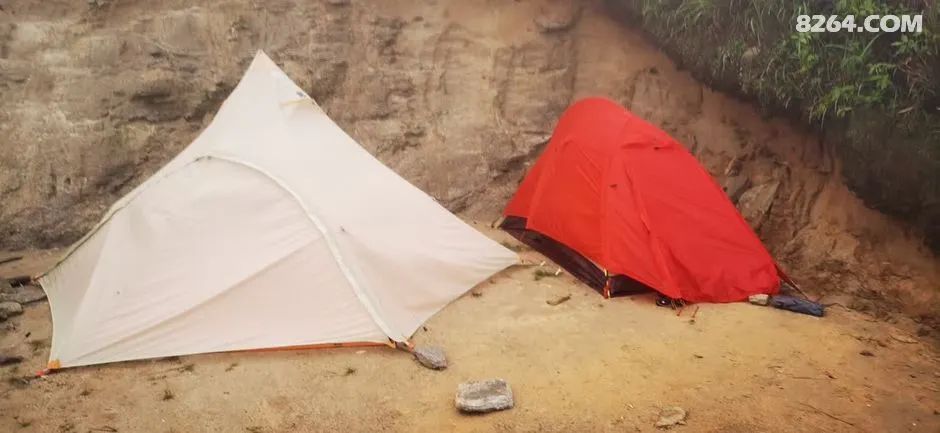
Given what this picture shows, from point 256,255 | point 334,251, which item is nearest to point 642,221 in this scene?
point 334,251

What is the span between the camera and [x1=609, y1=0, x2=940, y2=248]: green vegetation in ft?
15.6

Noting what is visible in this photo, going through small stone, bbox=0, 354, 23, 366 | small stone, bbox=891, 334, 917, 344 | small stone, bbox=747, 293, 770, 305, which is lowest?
small stone, bbox=0, 354, 23, 366

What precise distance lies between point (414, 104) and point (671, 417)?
5022mm

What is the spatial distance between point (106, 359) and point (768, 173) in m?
5.92

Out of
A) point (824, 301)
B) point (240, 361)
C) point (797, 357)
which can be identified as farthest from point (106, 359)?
point (824, 301)

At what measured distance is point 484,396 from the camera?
4.00m

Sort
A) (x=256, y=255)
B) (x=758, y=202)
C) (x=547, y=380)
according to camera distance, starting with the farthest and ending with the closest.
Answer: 1. (x=758, y=202)
2. (x=256, y=255)
3. (x=547, y=380)

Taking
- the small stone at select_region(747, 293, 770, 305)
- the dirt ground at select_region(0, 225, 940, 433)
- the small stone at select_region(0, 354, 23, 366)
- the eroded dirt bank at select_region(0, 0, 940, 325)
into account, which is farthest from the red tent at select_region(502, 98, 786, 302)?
the small stone at select_region(0, 354, 23, 366)

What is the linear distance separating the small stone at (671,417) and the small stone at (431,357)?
1.43 metres

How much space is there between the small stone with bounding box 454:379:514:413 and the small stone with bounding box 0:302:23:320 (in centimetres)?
361

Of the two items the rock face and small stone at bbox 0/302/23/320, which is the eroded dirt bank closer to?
the rock face

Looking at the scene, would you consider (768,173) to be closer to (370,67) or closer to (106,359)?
(370,67)

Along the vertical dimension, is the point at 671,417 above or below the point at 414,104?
below

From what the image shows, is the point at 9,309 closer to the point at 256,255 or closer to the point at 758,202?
the point at 256,255
